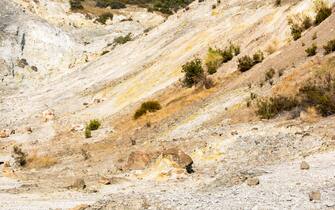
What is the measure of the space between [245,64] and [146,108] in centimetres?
644

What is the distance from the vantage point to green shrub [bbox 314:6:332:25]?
108ft

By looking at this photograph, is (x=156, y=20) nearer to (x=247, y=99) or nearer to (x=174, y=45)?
(x=174, y=45)

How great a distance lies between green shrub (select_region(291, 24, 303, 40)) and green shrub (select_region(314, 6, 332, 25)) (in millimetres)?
1061

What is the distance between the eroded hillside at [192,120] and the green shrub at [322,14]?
0.19 ft

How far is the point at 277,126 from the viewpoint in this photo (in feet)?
75.1

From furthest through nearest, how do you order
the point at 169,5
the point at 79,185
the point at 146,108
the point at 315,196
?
the point at 169,5 < the point at 146,108 < the point at 79,185 < the point at 315,196

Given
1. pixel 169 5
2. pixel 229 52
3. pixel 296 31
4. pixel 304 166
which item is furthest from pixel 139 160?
pixel 169 5

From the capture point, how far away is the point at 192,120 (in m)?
29.1

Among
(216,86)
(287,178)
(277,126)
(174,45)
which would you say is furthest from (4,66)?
(287,178)

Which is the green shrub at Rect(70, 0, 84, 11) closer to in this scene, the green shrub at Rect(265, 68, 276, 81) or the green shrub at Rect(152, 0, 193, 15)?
the green shrub at Rect(152, 0, 193, 15)

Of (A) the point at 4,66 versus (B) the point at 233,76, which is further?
(A) the point at 4,66

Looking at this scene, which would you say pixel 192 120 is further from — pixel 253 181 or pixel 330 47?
pixel 253 181

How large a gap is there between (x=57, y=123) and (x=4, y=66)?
31260 mm

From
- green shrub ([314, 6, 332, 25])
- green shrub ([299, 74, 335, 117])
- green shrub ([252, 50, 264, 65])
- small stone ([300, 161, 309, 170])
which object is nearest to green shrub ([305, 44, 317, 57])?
green shrub ([299, 74, 335, 117])
